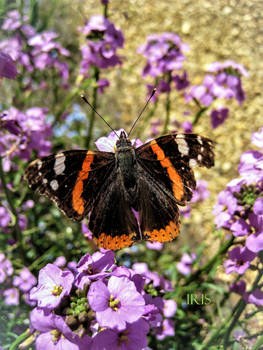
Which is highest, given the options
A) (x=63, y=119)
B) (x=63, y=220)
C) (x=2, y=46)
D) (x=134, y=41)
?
(x=134, y=41)

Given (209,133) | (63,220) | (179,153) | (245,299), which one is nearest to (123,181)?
(179,153)

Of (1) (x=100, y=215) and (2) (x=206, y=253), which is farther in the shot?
(2) (x=206, y=253)

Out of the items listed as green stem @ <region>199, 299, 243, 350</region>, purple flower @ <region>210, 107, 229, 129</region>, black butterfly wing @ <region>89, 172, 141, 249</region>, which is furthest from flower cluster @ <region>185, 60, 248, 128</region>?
green stem @ <region>199, 299, 243, 350</region>

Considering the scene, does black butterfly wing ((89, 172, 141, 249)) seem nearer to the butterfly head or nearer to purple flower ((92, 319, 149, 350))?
the butterfly head

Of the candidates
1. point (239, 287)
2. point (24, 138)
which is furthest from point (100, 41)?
point (239, 287)

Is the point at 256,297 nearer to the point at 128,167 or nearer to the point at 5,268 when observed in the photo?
the point at 128,167

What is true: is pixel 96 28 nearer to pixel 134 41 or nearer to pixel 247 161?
pixel 247 161
